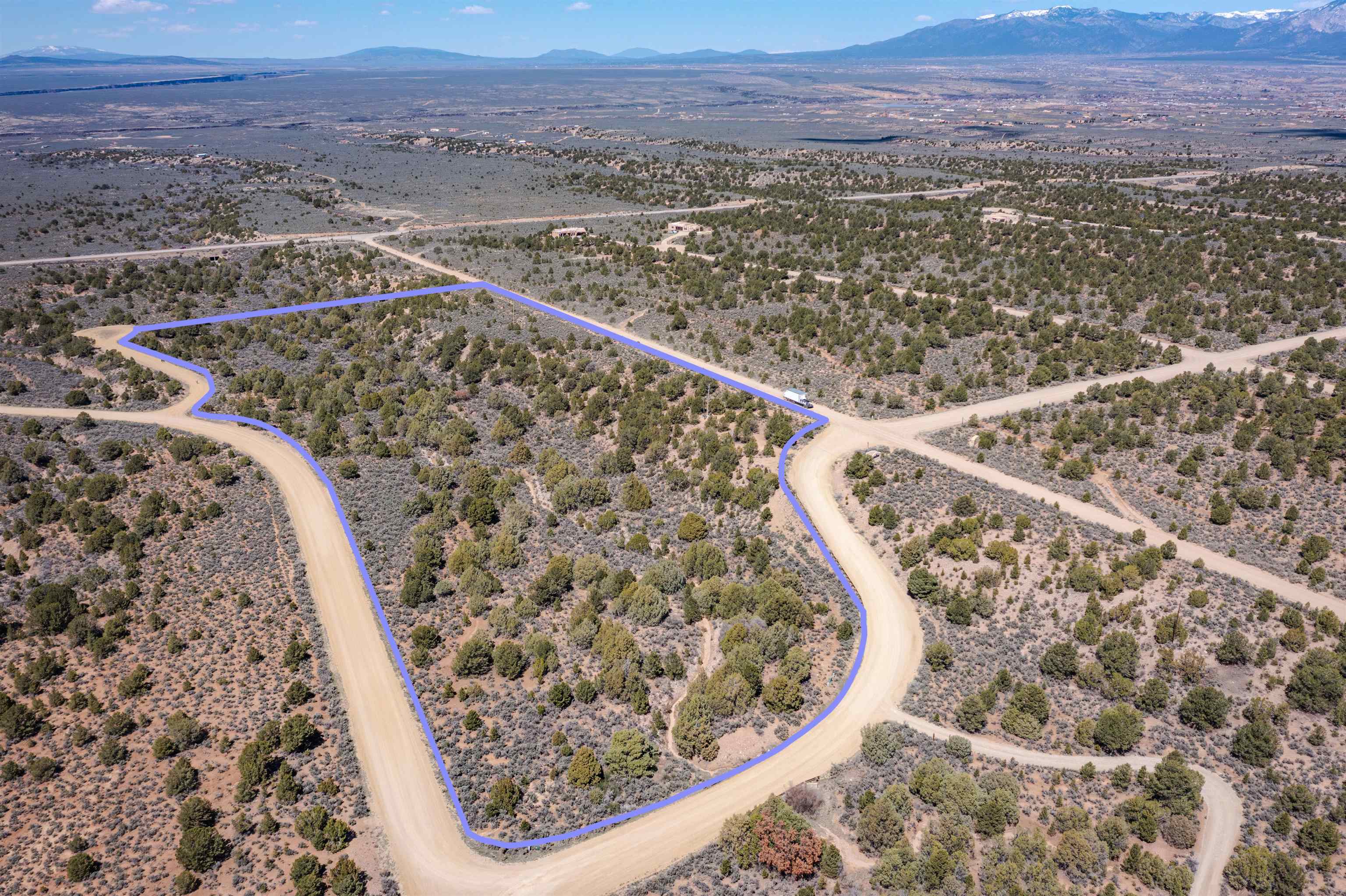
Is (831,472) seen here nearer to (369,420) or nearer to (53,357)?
(369,420)

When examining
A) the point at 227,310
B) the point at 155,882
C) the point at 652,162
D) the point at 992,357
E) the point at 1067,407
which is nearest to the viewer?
the point at 155,882

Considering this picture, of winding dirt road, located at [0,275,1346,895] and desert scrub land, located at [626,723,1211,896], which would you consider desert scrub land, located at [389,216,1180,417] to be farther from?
desert scrub land, located at [626,723,1211,896]

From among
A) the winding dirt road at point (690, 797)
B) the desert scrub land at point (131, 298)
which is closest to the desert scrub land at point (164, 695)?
the winding dirt road at point (690, 797)

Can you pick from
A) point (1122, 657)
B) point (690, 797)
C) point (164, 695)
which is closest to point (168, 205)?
point (164, 695)

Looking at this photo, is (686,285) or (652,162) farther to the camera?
(652,162)

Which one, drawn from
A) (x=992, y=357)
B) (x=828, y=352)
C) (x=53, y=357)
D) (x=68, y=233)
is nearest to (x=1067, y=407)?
(x=992, y=357)

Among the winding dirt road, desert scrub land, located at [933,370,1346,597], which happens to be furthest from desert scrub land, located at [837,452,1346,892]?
desert scrub land, located at [933,370,1346,597]

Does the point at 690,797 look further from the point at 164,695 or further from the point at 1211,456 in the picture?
the point at 1211,456

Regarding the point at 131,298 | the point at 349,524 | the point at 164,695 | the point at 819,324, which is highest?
the point at 131,298
